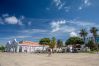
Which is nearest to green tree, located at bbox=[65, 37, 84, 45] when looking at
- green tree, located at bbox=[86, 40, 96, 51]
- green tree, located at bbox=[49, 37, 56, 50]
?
green tree, located at bbox=[86, 40, 96, 51]

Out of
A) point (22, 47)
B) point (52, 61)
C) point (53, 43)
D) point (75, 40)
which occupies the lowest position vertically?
point (52, 61)

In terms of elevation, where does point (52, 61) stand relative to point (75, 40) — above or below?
below

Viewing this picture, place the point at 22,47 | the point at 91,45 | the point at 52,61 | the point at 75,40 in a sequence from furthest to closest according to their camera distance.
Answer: the point at 22,47 < the point at 75,40 < the point at 91,45 < the point at 52,61

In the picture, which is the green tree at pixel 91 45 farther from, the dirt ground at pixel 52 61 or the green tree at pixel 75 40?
the dirt ground at pixel 52 61

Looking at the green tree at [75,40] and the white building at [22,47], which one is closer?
the green tree at [75,40]

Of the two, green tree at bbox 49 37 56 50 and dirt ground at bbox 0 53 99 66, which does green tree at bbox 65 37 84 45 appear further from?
dirt ground at bbox 0 53 99 66

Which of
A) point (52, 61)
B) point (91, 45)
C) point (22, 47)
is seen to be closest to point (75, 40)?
point (91, 45)

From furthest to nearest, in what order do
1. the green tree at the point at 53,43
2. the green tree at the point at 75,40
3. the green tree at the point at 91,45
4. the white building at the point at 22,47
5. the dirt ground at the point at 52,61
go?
the white building at the point at 22,47, the green tree at the point at 75,40, the green tree at the point at 53,43, the green tree at the point at 91,45, the dirt ground at the point at 52,61

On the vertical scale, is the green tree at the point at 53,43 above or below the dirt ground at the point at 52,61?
above

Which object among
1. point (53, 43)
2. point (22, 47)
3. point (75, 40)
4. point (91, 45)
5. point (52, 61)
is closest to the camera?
point (52, 61)

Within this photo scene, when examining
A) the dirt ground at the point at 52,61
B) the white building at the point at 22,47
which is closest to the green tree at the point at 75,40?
the white building at the point at 22,47

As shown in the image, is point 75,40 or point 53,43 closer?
point 53,43

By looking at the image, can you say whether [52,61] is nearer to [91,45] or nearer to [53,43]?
[91,45]

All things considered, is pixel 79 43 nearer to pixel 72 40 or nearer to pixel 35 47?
pixel 72 40
